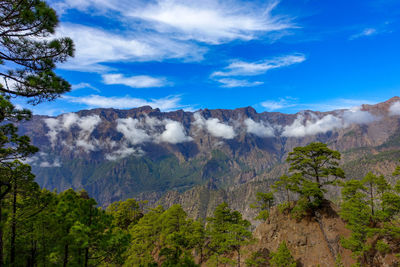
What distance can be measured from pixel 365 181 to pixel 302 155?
10585 mm

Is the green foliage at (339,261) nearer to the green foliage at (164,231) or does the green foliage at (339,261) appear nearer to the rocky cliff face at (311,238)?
the rocky cliff face at (311,238)

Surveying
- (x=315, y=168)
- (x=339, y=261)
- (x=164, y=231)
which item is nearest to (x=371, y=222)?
(x=339, y=261)

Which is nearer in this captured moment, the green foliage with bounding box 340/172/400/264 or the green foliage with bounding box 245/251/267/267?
the green foliage with bounding box 340/172/400/264

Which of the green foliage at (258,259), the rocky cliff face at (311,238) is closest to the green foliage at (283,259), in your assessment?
the rocky cliff face at (311,238)

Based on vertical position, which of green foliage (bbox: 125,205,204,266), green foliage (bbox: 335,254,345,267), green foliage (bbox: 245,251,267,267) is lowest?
green foliage (bbox: 245,251,267,267)

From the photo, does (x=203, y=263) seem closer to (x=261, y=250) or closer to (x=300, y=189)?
(x=261, y=250)

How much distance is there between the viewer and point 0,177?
51.0 ft

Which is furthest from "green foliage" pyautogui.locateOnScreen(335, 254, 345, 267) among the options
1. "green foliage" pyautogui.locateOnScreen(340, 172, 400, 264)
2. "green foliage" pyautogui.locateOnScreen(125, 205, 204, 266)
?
"green foliage" pyautogui.locateOnScreen(125, 205, 204, 266)

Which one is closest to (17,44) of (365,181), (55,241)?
(55,241)

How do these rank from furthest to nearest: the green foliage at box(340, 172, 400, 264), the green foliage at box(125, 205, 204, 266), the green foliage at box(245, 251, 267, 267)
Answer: the green foliage at box(125, 205, 204, 266) < the green foliage at box(245, 251, 267, 267) < the green foliage at box(340, 172, 400, 264)

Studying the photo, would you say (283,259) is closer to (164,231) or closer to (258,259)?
(258,259)

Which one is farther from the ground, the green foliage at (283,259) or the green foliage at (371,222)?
the green foliage at (371,222)

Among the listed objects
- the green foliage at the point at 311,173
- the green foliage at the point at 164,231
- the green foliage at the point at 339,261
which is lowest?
the green foliage at the point at 339,261

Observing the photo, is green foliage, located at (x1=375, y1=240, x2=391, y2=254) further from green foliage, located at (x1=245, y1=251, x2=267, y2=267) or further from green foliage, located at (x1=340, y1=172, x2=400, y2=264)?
green foliage, located at (x1=245, y1=251, x2=267, y2=267)
